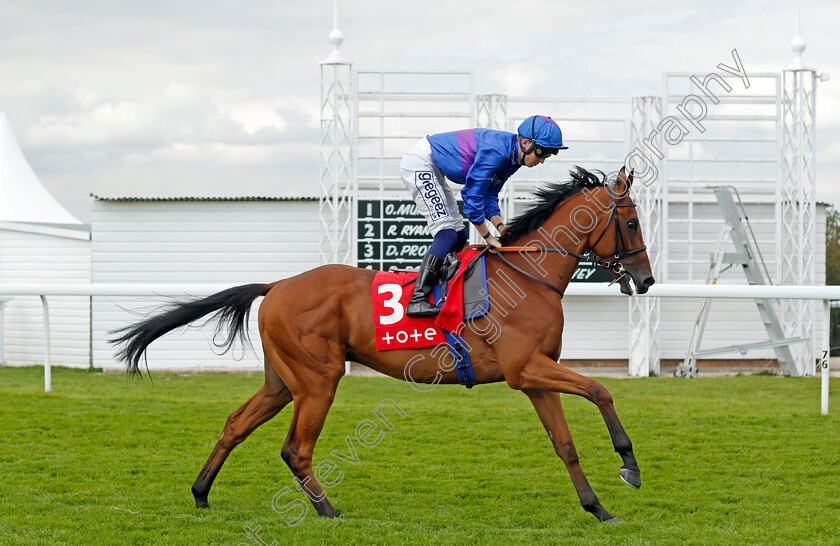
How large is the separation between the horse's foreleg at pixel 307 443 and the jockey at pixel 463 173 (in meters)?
0.69

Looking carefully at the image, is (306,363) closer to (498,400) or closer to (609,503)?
(609,503)

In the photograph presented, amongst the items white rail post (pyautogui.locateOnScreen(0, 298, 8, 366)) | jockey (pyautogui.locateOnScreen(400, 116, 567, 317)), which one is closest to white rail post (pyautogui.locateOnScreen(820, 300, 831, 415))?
jockey (pyautogui.locateOnScreen(400, 116, 567, 317))

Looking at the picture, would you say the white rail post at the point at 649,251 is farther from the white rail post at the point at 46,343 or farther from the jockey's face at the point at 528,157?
the jockey's face at the point at 528,157

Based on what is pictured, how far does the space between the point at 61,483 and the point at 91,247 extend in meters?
9.25

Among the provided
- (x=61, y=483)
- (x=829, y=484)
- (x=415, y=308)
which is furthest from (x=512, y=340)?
(x=61, y=483)

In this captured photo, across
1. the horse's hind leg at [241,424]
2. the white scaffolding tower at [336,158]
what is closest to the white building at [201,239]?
the white scaffolding tower at [336,158]

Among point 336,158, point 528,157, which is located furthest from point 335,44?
point 528,157

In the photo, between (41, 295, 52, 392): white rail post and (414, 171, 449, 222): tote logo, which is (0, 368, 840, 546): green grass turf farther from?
(414, 171, 449, 222): tote logo

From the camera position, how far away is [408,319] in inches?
179

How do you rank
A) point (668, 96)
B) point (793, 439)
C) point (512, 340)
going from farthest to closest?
point (668, 96)
point (793, 439)
point (512, 340)

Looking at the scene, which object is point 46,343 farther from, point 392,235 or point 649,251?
point 649,251

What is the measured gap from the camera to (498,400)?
828 centimetres

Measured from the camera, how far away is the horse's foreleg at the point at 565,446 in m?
4.32

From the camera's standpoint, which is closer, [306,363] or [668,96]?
[306,363]
